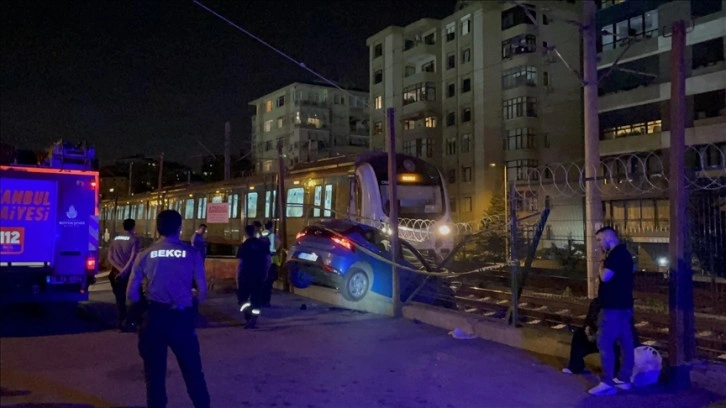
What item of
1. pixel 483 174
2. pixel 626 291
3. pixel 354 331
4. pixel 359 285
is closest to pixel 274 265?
pixel 359 285

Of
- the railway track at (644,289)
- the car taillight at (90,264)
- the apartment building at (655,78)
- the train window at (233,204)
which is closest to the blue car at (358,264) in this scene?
the railway track at (644,289)

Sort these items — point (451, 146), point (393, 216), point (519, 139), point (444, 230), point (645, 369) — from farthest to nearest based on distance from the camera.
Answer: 1. point (451, 146)
2. point (519, 139)
3. point (444, 230)
4. point (393, 216)
5. point (645, 369)

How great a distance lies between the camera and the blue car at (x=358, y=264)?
1315 centimetres

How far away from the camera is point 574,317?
1248 cm

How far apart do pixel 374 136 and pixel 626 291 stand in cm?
5238

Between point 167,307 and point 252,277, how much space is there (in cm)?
A: 536

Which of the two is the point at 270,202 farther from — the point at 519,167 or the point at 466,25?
the point at 466,25

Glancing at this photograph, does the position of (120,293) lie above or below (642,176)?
below

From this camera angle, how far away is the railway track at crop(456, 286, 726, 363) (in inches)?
382

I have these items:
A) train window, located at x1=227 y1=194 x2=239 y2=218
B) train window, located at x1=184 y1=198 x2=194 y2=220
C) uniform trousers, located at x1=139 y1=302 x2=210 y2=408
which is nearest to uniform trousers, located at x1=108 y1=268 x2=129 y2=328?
uniform trousers, located at x1=139 y1=302 x2=210 y2=408

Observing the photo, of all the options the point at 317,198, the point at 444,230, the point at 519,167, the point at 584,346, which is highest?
the point at 519,167

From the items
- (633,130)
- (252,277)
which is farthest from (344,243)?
(633,130)

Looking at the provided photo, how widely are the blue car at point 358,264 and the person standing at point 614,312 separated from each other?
5716 millimetres

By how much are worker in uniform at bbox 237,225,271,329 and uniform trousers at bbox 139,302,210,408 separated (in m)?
5.17
